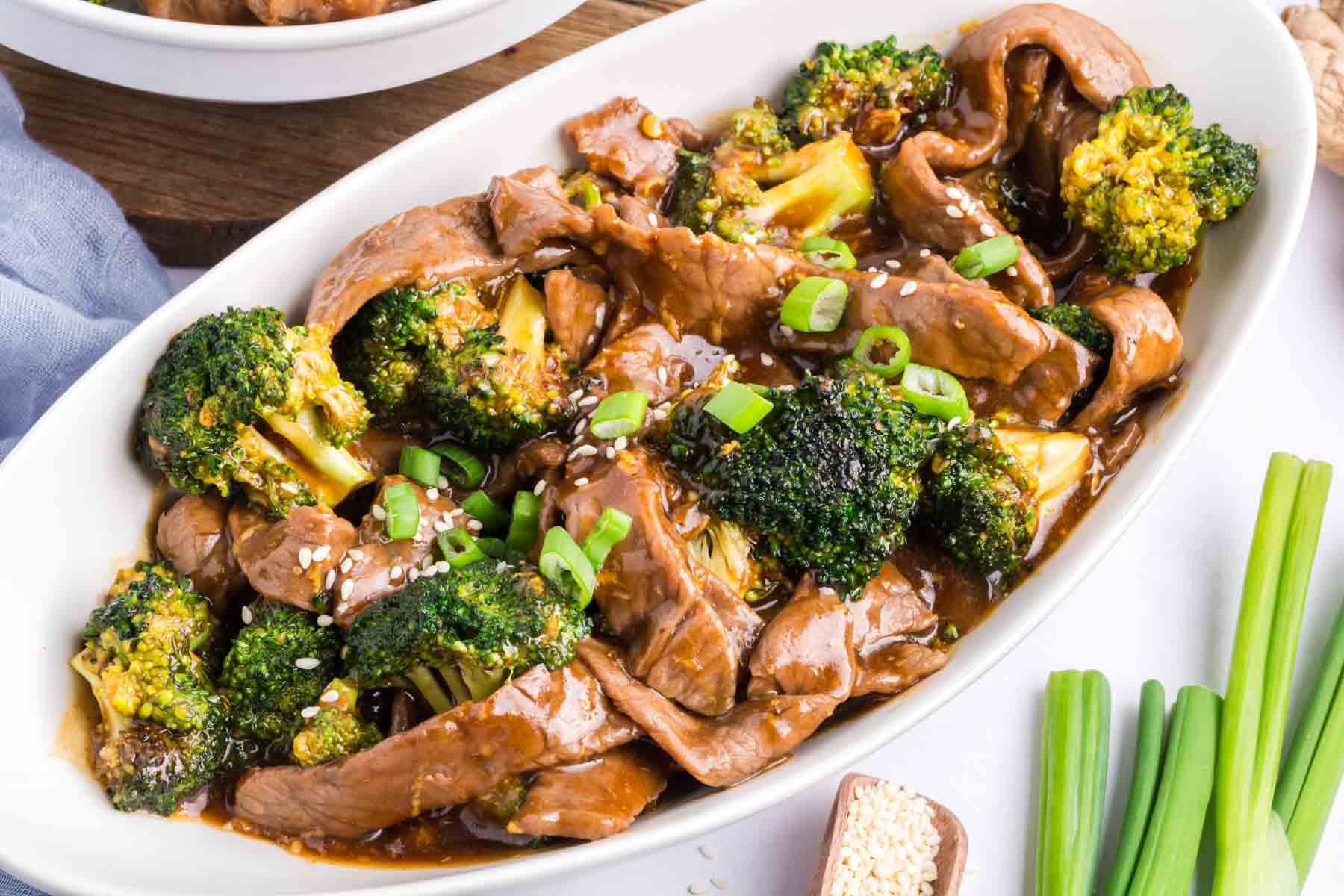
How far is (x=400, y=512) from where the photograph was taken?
3244 millimetres

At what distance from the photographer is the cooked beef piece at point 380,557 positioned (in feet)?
10.4

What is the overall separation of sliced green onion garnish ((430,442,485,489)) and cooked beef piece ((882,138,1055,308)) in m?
1.38

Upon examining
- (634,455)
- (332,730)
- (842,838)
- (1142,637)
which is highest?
(634,455)

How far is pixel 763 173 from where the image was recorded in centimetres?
373

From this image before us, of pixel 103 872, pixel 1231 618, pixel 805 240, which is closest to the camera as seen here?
pixel 103 872

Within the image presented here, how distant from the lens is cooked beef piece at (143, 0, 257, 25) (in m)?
3.77

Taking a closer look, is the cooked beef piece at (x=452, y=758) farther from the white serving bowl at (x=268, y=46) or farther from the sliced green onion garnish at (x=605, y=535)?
the white serving bowl at (x=268, y=46)

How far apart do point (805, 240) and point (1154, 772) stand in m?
1.93

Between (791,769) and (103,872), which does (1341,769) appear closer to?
(791,769)

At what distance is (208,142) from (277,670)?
199 centimetres

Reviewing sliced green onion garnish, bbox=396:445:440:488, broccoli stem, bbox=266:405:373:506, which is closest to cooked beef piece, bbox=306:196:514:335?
broccoli stem, bbox=266:405:373:506

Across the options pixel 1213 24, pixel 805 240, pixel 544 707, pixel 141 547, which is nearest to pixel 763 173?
pixel 805 240

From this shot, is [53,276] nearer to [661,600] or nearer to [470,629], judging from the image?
[470,629]

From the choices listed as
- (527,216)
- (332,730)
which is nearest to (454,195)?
(527,216)
